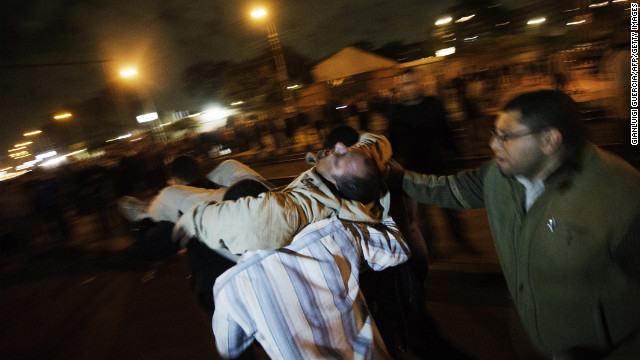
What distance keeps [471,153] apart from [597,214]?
267 inches

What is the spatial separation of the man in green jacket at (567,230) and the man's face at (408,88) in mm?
2101

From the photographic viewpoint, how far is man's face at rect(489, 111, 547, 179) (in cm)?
134

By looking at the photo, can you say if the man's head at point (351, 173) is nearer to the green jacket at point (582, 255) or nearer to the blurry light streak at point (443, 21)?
the green jacket at point (582, 255)

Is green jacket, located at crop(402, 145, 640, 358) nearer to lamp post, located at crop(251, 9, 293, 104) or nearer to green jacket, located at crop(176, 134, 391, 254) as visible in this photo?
green jacket, located at crop(176, 134, 391, 254)

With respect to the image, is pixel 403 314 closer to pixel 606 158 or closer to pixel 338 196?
pixel 338 196

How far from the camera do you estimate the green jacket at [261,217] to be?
3.62ft

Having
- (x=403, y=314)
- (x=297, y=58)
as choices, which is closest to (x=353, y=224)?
(x=403, y=314)

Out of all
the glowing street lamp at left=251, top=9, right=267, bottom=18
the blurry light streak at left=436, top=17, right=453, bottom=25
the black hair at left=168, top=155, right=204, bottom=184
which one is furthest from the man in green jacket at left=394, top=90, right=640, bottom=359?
the blurry light streak at left=436, top=17, right=453, bottom=25

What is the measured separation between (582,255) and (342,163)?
3.14 ft

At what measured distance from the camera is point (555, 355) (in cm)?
146

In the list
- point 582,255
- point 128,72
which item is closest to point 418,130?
point 582,255

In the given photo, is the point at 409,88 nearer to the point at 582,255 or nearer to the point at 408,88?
the point at 408,88

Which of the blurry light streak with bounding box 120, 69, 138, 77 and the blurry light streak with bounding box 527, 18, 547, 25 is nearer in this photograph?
the blurry light streak with bounding box 527, 18, 547, 25

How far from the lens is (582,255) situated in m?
1.21
